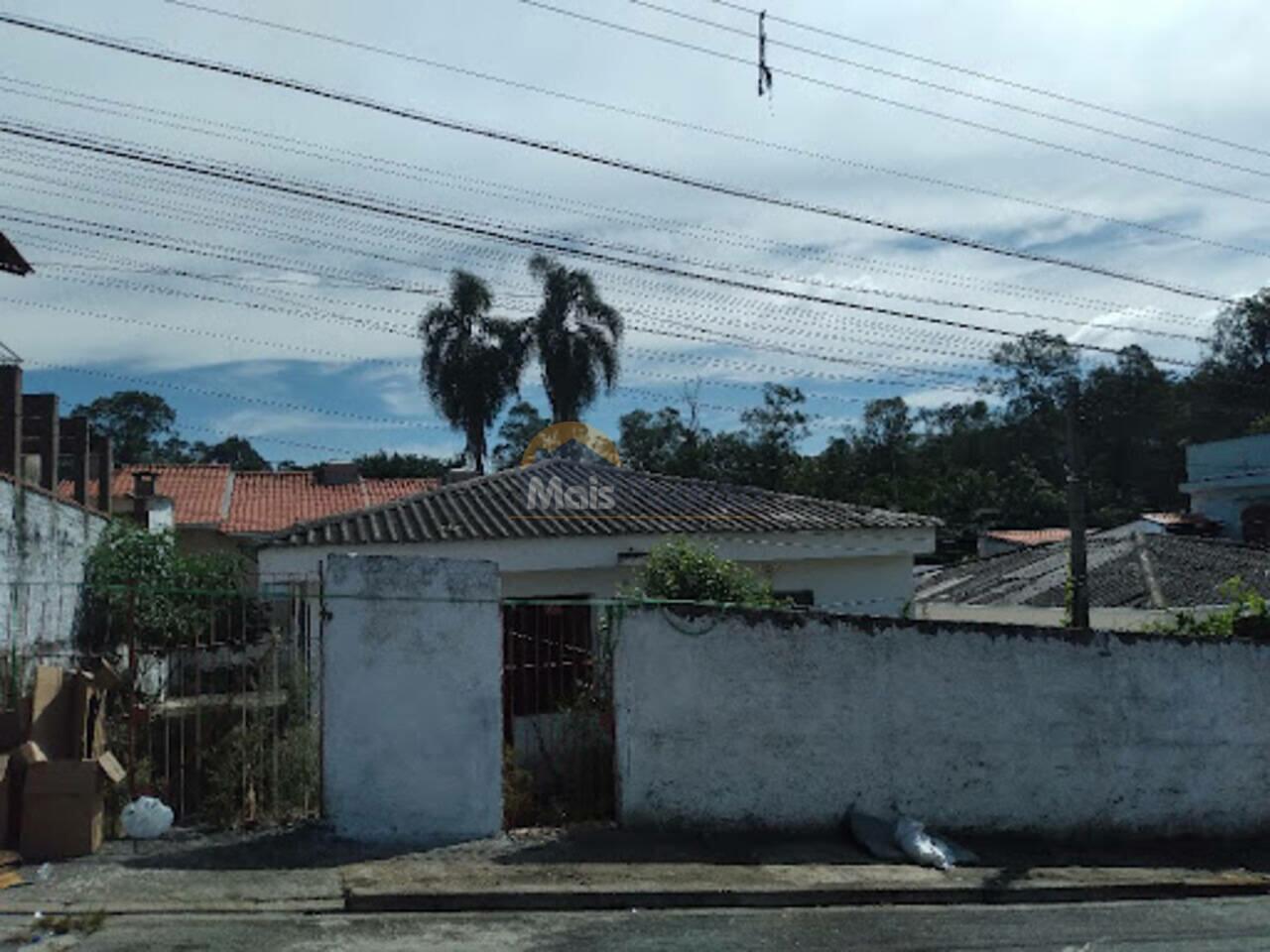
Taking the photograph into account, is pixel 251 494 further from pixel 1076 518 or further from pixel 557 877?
pixel 557 877

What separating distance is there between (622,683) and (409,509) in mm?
8100

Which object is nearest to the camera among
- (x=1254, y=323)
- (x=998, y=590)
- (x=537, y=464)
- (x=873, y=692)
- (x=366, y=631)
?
(x=366, y=631)

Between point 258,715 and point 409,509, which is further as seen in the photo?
point 409,509

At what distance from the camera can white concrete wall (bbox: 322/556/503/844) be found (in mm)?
9047

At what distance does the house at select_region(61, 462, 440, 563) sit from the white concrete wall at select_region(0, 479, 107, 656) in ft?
36.9

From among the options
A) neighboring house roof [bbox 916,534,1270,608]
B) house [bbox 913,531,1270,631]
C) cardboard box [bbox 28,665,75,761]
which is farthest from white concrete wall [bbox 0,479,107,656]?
neighboring house roof [bbox 916,534,1270,608]

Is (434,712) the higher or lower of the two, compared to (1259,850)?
higher

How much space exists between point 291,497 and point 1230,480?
93.1 feet

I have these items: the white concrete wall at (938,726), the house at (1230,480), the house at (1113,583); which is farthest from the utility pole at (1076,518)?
the house at (1230,480)

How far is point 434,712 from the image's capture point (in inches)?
363

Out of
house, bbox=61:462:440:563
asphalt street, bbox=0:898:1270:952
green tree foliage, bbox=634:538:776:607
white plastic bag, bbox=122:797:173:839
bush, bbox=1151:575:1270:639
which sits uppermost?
house, bbox=61:462:440:563

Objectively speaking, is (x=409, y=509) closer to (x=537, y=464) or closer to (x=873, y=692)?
(x=537, y=464)

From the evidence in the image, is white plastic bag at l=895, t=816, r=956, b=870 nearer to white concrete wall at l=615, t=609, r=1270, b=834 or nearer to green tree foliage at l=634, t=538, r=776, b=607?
white concrete wall at l=615, t=609, r=1270, b=834

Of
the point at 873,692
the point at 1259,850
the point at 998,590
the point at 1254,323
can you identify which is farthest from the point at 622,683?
the point at 1254,323
